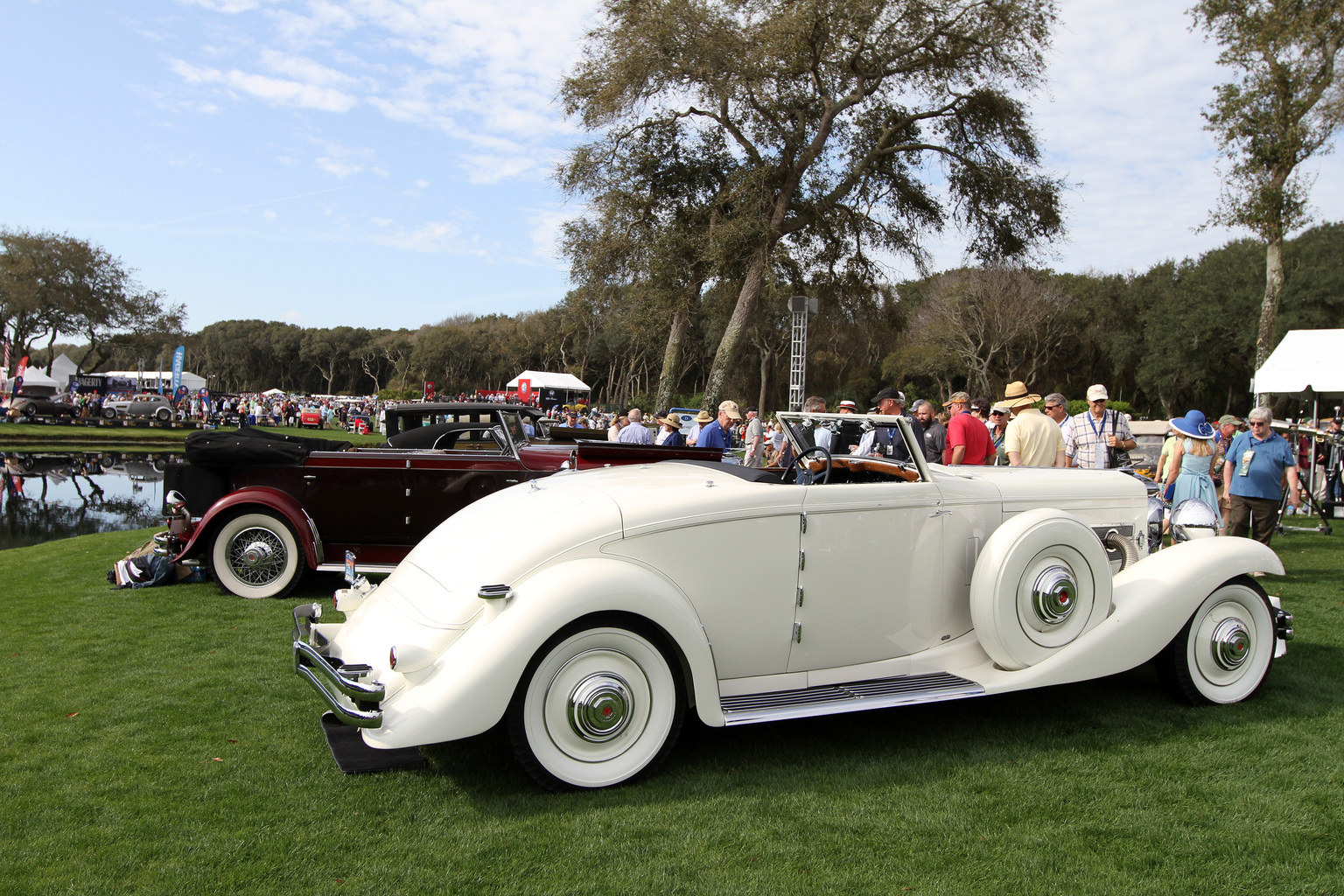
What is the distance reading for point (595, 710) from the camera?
3.42 metres

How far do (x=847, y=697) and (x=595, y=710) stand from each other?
3.81 feet

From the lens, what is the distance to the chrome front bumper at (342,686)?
3.17 metres

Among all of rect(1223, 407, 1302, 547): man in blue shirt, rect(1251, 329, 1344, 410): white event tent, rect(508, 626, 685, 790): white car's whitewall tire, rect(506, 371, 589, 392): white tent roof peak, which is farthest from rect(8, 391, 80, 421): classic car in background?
rect(1251, 329, 1344, 410): white event tent

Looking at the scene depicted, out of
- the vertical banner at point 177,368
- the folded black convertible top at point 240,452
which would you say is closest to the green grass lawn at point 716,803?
the folded black convertible top at point 240,452

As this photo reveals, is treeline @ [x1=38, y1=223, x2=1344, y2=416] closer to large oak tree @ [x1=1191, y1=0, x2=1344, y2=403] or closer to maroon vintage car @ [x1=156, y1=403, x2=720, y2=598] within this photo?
large oak tree @ [x1=1191, y1=0, x2=1344, y2=403]

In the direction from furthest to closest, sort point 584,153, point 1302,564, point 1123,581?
point 584,153 < point 1302,564 < point 1123,581

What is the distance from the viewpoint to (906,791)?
3.56 m

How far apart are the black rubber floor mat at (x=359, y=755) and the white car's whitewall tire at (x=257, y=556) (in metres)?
3.70

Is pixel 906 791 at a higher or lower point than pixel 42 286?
lower

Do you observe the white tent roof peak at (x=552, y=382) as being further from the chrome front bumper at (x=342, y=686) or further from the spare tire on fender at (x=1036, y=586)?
the spare tire on fender at (x=1036, y=586)

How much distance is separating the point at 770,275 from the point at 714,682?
18949 mm

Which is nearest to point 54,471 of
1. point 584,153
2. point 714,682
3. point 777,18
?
point 584,153

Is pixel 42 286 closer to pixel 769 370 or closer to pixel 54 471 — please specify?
pixel 54 471

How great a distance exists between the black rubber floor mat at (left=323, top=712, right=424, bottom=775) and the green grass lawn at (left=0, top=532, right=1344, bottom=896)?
0.17ft
